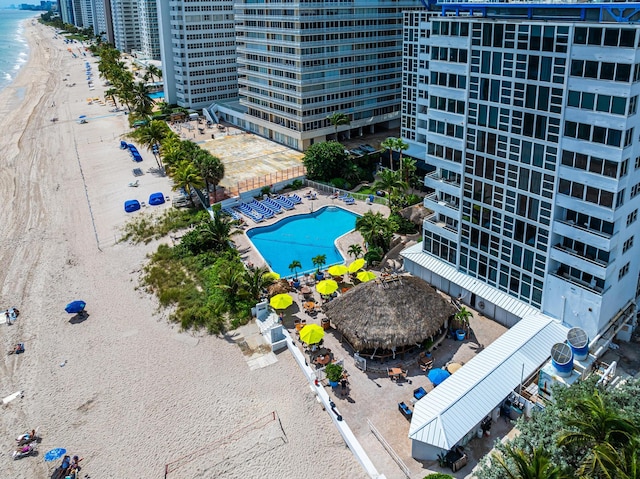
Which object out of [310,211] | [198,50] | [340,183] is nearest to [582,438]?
[310,211]

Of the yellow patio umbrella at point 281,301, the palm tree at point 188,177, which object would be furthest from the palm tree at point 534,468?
the palm tree at point 188,177

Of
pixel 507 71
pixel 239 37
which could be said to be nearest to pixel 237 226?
pixel 507 71

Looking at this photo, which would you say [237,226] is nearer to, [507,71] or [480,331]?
[480,331]

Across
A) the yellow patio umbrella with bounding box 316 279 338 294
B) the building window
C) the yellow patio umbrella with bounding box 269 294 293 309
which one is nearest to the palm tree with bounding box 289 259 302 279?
the yellow patio umbrella with bounding box 316 279 338 294

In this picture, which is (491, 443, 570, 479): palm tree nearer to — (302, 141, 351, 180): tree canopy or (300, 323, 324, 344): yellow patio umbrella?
(300, 323, 324, 344): yellow patio umbrella

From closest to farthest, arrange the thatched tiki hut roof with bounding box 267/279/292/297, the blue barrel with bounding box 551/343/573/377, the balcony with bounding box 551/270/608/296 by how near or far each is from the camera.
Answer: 1. the blue barrel with bounding box 551/343/573/377
2. the balcony with bounding box 551/270/608/296
3. the thatched tiki hut roof with bounding box 267/279/292/297
